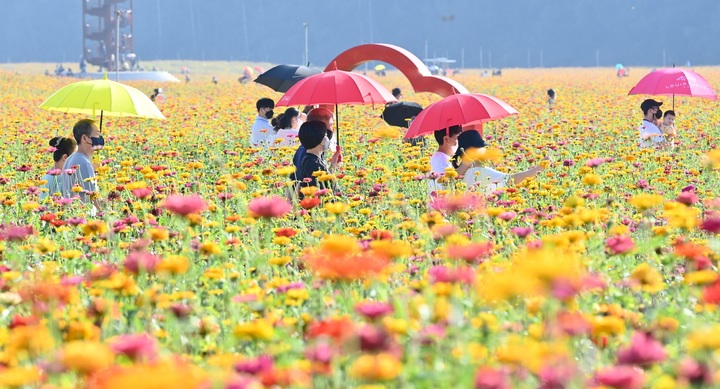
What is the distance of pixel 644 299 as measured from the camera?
3.29 m

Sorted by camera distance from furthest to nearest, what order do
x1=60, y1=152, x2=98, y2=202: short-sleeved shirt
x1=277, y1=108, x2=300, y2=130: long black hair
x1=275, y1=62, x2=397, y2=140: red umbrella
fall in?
x1=277, y1=108, x2=300, y2=130: long black hair
x1=275, y1=62, x2=397, y2=140: red umbrella
x1=60, y1=152, x2=98, y2=202: short-sleeved shirt

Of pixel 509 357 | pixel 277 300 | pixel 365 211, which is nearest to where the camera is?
pixel 509 357

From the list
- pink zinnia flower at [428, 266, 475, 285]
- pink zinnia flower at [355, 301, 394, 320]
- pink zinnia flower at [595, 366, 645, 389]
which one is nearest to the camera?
Answer: pink zinnia flower at [595, 366, 645, 389]

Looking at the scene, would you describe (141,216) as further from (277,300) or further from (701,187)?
(701,187)

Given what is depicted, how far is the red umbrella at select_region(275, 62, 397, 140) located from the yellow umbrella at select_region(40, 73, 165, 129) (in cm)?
98

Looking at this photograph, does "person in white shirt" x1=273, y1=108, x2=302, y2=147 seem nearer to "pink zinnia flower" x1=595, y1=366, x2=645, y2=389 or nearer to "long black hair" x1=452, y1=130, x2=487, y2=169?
"long black hair" x1=452, y1=130, x2=487, y2=169

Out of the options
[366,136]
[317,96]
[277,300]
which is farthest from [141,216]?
[366,136]

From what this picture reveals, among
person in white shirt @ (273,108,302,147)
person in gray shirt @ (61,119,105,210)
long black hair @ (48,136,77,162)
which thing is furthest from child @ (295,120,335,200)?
person in white shirt @ (273,108,302,147)

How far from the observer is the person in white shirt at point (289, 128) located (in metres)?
8.09

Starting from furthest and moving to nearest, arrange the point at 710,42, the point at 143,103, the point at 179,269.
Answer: the point at 710,42 < the point at 143,103 < the point at 179,269

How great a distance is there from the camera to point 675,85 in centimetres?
951

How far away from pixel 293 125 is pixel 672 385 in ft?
22.9

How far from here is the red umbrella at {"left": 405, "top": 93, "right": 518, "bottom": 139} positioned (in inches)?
246

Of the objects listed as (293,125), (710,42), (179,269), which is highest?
(710,42)
